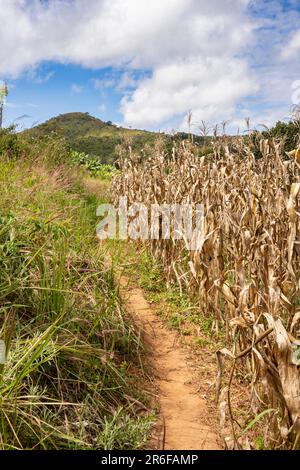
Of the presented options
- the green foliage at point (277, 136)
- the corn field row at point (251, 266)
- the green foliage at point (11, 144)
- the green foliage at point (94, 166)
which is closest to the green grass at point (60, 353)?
the corn field row at point (251, 266)

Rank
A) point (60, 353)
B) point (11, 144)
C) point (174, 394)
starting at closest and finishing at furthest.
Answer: point (60, 353) < point (174, 394) < point (11, 144)

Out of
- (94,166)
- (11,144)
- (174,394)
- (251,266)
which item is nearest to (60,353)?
(174,394)

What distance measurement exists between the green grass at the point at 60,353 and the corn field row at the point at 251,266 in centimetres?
76

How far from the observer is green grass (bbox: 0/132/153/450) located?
2.65 m

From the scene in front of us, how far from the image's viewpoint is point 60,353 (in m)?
3.22

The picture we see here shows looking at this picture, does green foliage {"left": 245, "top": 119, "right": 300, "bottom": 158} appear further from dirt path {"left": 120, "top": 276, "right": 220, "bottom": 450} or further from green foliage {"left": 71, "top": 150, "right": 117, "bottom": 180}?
green foliage {"left": 71, "top": 150, "right": 117, "bottom": 180}

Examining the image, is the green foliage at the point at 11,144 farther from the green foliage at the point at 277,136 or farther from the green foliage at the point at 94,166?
the green foliage at the point at 94,166

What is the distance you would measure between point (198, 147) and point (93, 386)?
4418 millimetres

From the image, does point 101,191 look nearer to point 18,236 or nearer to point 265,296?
point 18,236

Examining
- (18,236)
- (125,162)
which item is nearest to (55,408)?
(18,236)

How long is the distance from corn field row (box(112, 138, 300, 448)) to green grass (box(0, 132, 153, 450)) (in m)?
0.76

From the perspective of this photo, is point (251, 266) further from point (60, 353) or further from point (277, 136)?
point (277, 136)

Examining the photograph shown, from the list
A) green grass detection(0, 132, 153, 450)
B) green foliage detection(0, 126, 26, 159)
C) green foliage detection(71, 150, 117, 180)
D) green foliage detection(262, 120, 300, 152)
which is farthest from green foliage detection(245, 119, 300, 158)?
green foliage detection(71, 150, 117, 180)

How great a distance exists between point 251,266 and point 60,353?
5.51 ft
